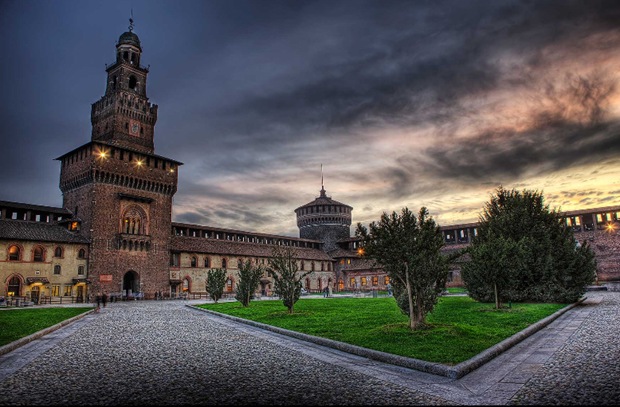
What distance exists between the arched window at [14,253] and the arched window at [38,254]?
Answer: 3.60ft

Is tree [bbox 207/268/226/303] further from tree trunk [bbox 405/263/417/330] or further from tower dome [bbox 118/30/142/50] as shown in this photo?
tower dome [bbox 118/30/142/50]

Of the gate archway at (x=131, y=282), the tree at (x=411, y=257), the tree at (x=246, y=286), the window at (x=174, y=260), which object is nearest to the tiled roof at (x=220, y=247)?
the window at (x=174, y=260)

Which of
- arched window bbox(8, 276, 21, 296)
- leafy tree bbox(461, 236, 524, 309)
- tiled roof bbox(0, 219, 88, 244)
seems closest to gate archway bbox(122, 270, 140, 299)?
Result: tiled roof bbox(0, 219, 88, 244)

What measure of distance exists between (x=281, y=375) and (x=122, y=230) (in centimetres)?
4048

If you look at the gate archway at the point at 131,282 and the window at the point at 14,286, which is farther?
the gate archway at the point at 131,282

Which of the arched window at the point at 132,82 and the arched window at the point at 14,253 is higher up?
the arched window at the point at 132,82

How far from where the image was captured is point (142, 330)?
1452 cm

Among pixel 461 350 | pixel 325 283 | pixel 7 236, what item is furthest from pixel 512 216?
pixel 325 283

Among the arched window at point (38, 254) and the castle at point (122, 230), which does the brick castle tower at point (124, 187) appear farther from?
the arched window at point (38, 254)

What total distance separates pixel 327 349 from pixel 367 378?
323 cm

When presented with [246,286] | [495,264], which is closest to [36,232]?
[246,286]

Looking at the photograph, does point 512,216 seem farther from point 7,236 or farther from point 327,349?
point 7,236

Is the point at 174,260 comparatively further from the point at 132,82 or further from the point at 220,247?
the point at 132,82

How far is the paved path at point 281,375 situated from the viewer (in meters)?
5.80
